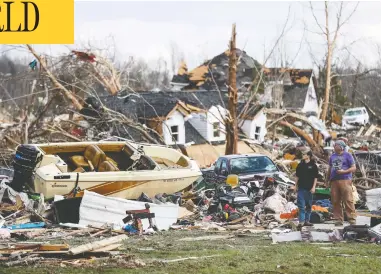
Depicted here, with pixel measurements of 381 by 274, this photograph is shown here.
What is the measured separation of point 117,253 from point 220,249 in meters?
1.66

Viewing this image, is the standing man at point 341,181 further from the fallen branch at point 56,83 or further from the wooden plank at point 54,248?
the fallen branch at point 56,83

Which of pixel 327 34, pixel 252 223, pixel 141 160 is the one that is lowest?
pixel 252 223

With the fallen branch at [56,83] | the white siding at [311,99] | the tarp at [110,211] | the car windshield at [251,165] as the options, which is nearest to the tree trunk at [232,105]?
the car windshield at [251,165]

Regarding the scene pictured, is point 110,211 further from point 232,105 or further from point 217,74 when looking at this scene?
point 217,74

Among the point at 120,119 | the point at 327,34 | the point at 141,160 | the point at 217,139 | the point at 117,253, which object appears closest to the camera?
the point at 117,253

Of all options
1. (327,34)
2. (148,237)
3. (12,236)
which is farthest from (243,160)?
(327,34)

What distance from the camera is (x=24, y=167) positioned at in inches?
625

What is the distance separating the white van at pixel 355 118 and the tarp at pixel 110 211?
3957 centimetres

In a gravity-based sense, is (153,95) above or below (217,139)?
above

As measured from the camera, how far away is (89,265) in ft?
24.9

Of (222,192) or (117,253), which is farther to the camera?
(222,192)

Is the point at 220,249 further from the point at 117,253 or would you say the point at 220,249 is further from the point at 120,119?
the point at 120,119

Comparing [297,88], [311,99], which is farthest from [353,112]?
[311,99]

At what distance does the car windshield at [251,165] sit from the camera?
57.6ft
